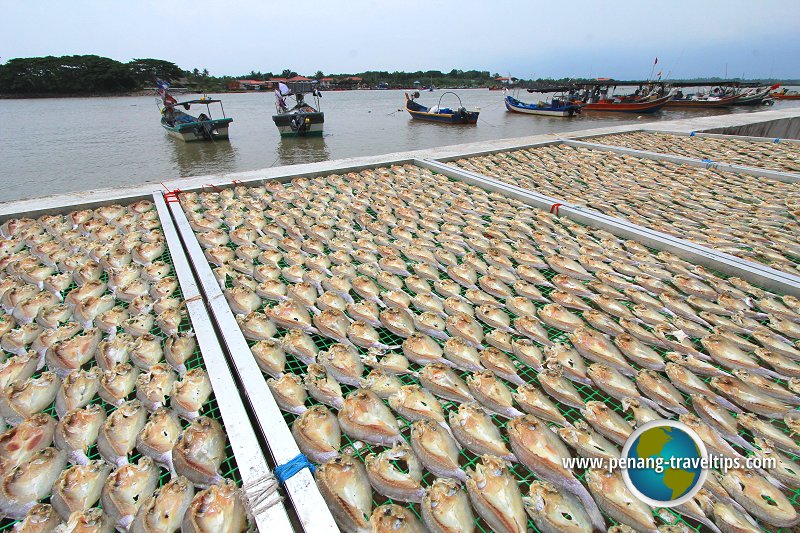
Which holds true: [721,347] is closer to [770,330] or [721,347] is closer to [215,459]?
[770,330]

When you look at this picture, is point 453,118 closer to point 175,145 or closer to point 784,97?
point 175,145

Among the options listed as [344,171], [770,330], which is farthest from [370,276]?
[344,171]

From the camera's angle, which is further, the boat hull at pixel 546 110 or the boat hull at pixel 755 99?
the boat hull at pixel 755 99

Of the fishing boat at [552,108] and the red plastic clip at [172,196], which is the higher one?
the fishing boat at [552,108]

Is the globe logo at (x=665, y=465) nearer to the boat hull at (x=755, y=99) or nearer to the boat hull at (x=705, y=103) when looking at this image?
the boat hull at (x=705, y=103)

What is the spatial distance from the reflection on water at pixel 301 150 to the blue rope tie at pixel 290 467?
61.1ft

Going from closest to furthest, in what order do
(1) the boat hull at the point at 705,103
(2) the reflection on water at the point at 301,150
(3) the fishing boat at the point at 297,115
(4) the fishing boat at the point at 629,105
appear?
(2) the reflection on water at the point at 301,150 < (3) the fishing boat at the point at 297,115 < (4) the fishing boat at the point at 629,105 < (1) the boat hull at the point at 705,103

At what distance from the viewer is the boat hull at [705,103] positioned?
3553cm

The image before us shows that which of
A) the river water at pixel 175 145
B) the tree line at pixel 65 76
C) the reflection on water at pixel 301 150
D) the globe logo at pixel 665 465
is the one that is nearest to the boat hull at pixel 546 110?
the river water at pixel 175 145

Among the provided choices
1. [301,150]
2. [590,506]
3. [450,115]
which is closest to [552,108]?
[450,115]

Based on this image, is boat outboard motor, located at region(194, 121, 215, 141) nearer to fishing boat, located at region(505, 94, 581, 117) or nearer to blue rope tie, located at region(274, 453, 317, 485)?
blue rope tie, located at region(274, 453, 317, 485)

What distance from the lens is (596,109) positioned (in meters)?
35.2

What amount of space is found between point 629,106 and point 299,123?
2891 cm

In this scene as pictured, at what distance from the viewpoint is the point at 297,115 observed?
894 inches
